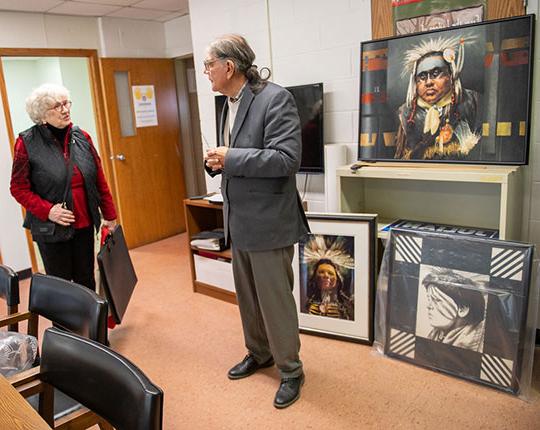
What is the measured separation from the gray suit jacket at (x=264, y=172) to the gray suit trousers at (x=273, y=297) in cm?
8

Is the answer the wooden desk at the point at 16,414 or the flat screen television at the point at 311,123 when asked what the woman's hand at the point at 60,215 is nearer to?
the wooden desk at the point at 16,414

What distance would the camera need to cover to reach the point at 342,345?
8.29ft

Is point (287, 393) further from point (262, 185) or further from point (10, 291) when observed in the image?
point (10, 291)

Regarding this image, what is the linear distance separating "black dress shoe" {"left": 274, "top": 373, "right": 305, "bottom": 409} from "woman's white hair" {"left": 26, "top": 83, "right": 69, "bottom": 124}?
5.78ft

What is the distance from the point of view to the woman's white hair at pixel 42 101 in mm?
2232

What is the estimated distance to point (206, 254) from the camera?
3.29 meters

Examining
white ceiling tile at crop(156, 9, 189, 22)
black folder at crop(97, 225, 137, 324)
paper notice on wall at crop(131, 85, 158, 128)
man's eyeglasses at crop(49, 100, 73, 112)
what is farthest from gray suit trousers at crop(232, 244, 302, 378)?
white ceiling tile at crop(156, 9, 189, 22)

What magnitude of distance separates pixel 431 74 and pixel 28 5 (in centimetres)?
326

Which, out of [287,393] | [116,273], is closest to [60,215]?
[116,273]

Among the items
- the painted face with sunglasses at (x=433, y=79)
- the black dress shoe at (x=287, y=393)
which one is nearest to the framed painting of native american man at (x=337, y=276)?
the black dress shoe at (x=287, y=393)

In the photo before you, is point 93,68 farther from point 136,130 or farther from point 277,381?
point 277,381

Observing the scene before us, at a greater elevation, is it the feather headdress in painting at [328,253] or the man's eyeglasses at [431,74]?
the man's eyeglasses at [431,74]

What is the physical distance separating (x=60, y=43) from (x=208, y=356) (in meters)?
3.26

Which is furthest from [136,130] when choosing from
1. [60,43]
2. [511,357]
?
[511,357]
